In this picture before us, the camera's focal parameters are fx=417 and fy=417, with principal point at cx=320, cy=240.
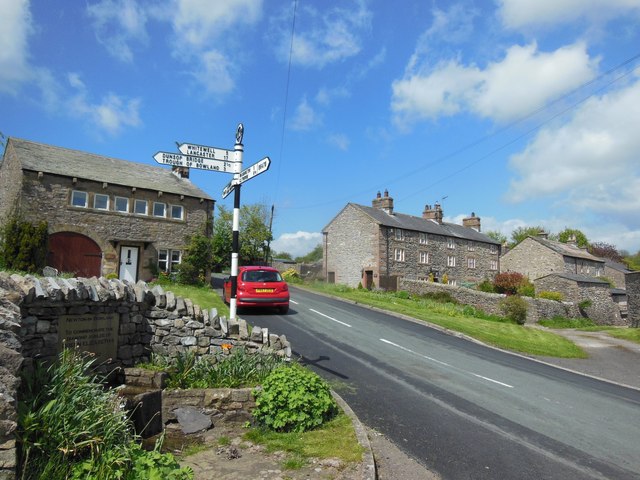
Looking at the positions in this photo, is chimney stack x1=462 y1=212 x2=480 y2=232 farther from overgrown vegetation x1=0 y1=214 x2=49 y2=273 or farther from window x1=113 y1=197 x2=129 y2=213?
overgrown vegetation x1=0 y1=214 x2=49 y2=273

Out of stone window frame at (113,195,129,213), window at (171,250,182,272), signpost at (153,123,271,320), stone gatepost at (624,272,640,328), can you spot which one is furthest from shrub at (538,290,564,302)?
signpost at (153,123,271,320)

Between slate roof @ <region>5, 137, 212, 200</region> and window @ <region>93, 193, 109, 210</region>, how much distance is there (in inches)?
36.2

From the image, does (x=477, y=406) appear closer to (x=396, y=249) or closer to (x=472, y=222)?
(x=396, y=249)

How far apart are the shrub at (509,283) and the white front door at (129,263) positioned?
104 feet

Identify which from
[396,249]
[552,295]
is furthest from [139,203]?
[552,295]

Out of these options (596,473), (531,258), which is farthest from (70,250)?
(531,258)

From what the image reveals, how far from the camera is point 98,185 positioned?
83.7 ft

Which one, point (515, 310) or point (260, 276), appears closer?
point (260, 276)

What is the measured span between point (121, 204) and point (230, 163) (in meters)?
20.8

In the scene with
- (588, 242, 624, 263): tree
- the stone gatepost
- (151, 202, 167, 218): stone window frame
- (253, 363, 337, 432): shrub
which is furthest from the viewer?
(588, 242, 624, 263): tree

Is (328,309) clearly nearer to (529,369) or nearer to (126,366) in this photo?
(529,369)

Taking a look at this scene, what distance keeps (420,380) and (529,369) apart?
4780 mm

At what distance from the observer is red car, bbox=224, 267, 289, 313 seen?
16.1 meters

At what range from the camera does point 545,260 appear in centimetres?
4791
